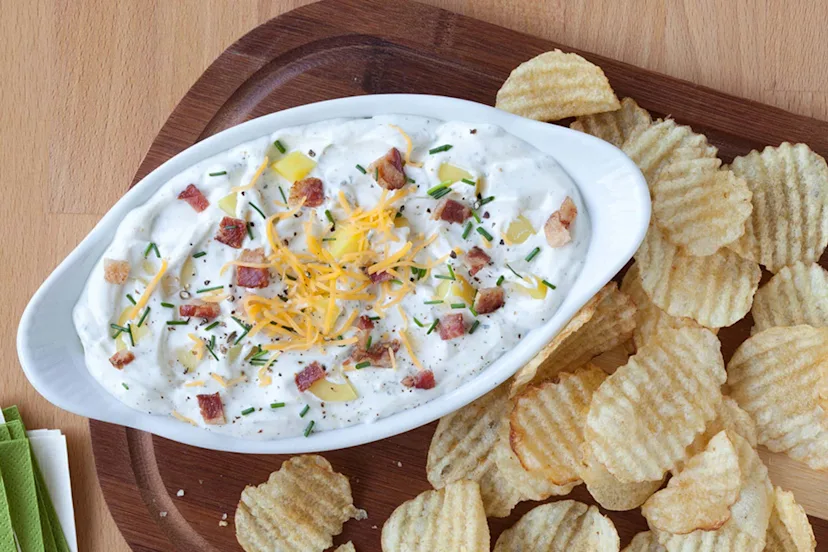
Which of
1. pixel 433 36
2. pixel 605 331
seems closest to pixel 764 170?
pixel 605 331

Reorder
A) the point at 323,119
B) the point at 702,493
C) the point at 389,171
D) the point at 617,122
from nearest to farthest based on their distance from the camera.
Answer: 1. the point at 389,171
2. the point at 323,119
3. the point at 702,493
4. the point at 617,122

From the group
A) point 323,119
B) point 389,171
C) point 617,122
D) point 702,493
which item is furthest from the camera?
point 617,122

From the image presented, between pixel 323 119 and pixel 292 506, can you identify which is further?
pixel 292 506

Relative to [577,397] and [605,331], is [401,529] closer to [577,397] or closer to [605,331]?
[577,397]

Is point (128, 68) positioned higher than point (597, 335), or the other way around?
point (128, 68)

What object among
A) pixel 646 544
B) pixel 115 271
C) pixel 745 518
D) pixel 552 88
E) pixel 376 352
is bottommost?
pixel 646 544

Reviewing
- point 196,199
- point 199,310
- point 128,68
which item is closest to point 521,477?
point 199,310

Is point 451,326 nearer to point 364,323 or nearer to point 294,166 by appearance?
point 364,323

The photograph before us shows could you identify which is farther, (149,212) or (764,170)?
(764,170)

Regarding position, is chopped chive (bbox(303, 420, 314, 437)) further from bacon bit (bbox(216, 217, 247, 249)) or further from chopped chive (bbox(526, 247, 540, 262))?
chopped chive (bbox(526, 247, 540, 262))
